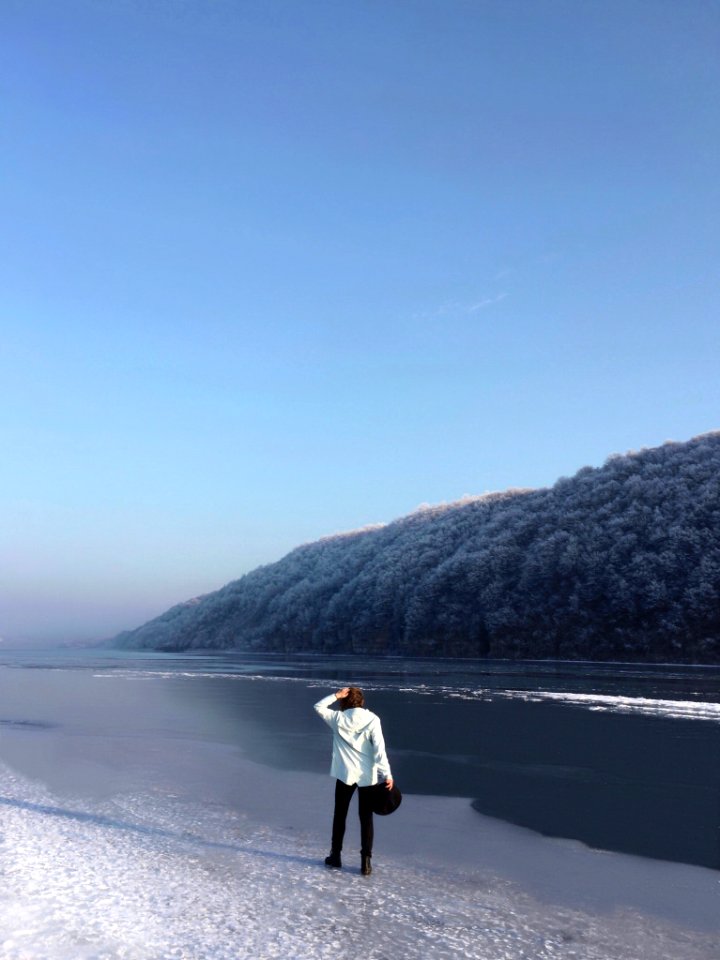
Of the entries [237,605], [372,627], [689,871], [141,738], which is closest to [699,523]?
[372,627]

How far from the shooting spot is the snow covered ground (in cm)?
621

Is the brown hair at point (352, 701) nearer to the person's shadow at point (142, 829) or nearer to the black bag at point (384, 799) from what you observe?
the black bag at point (384, 799)

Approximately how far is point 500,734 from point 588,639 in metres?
50.7

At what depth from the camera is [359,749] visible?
843cm

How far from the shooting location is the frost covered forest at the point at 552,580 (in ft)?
211

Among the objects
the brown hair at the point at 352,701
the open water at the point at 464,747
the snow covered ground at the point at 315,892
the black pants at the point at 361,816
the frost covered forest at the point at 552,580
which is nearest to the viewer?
the snow covered ground at the point at 315,892

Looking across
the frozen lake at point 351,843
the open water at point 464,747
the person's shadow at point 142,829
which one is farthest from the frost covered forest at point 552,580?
the person's shadow at point 142,829

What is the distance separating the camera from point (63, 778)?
1300 centimetres

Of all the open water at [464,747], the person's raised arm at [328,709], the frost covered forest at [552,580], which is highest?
the frost covered forest at [552,580]

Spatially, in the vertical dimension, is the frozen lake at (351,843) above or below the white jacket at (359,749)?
below

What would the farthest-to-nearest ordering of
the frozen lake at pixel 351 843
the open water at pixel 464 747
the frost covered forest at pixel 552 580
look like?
the frost covered forest at pixel 552 580, the open water at pixel 464 747, the frozen lake at pixel 351 843

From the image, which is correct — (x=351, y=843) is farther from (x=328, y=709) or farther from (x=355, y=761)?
(x=328, y=709)

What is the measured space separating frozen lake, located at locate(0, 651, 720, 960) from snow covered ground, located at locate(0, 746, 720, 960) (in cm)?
3

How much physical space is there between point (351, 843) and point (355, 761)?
62.5 inches
